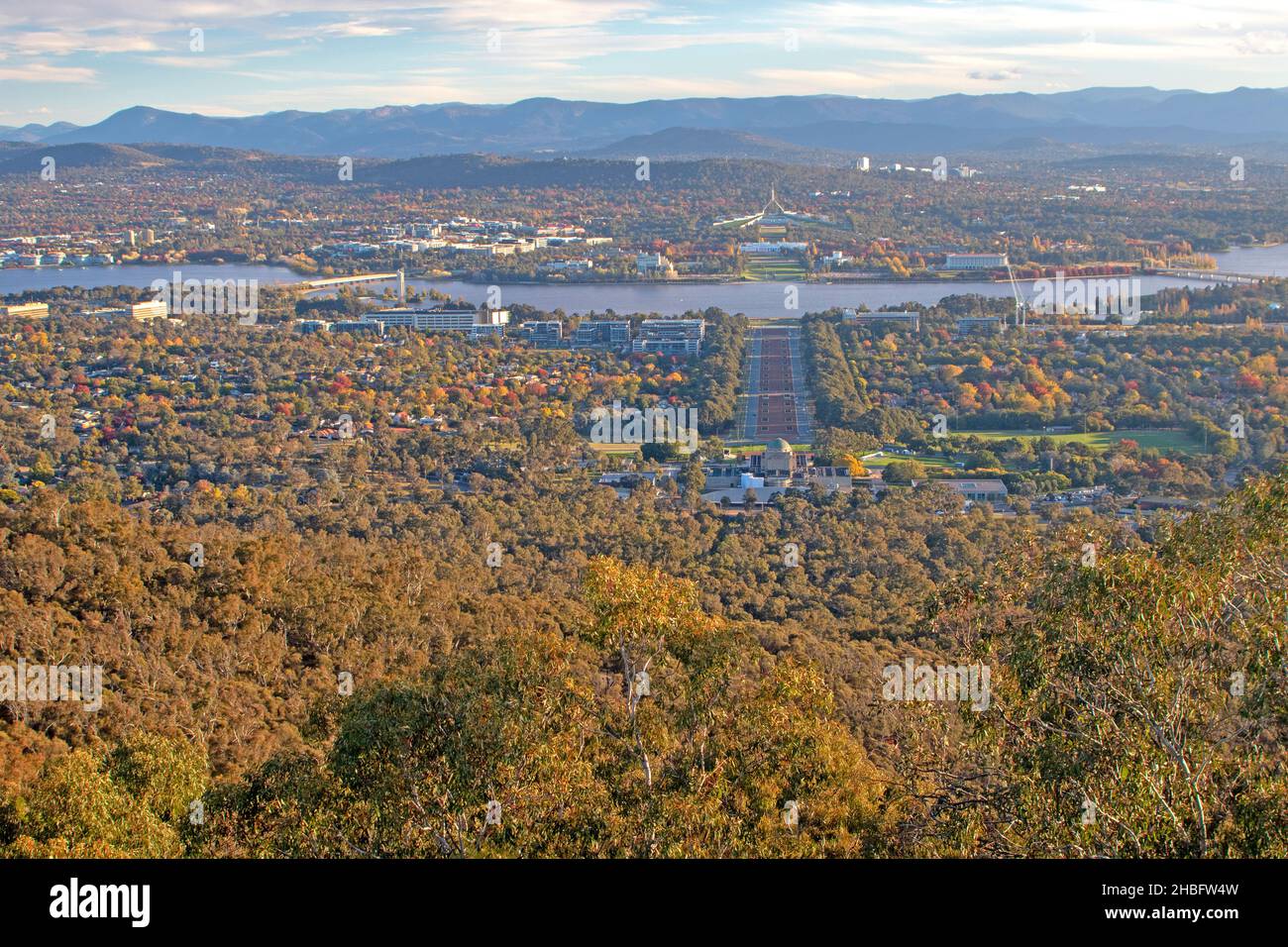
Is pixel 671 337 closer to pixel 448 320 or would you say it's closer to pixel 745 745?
pixel 448 320

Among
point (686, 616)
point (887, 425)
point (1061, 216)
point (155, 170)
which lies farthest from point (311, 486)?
point (155, 170)

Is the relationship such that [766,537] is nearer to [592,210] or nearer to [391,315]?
[391,315]

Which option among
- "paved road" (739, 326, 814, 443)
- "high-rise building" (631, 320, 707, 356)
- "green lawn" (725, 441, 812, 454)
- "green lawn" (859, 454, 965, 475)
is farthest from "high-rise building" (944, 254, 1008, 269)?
"green lawn" (859, 454, 965, 475)

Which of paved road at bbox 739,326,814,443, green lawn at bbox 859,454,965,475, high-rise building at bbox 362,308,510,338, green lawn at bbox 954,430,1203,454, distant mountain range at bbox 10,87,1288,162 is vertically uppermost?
distant mountain range at bbox 10,87,1288,162

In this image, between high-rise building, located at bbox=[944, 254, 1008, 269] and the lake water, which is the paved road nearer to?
the lake water

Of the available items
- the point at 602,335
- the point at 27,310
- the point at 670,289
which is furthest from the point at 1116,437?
the point at 27,310

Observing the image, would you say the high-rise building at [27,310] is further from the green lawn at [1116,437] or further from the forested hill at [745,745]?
the forested hill at [745,745]
